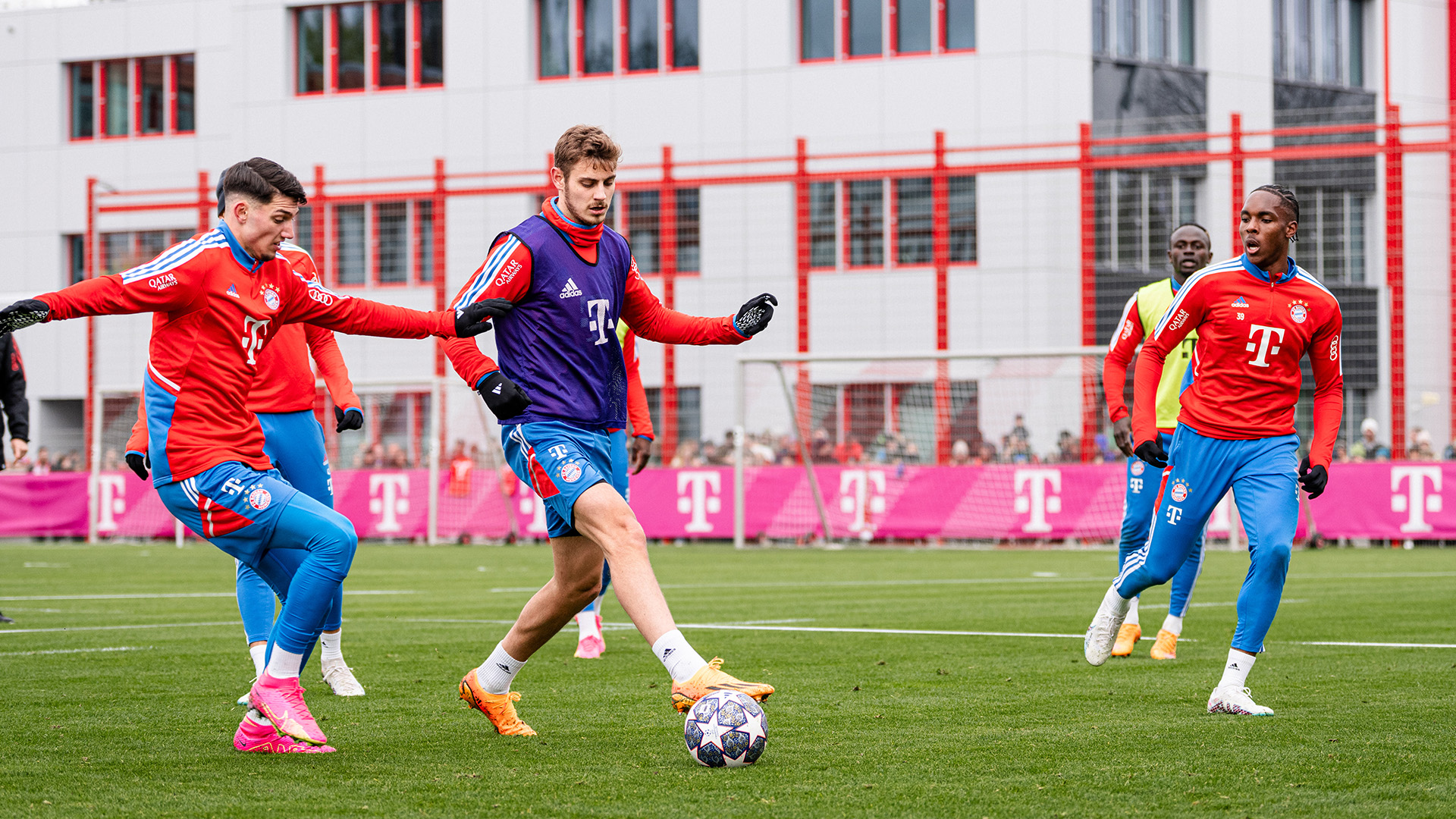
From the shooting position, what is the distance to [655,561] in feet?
63.6

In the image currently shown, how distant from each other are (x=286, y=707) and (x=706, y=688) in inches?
58.9

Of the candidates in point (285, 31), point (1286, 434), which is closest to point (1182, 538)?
point (1286, 434)

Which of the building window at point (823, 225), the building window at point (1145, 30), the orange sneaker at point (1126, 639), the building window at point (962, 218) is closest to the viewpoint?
the orange sneaker at point (1126, 639)

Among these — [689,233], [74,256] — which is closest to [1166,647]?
[689,233]

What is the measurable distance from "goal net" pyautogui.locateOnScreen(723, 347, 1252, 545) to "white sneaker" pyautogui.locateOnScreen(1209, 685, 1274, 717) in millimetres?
15017

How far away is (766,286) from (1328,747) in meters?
25.0

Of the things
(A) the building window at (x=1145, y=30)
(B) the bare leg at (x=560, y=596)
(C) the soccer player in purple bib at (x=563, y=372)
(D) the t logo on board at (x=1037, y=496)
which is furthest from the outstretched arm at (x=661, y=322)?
(A) the building window at (x=1145, y=30)

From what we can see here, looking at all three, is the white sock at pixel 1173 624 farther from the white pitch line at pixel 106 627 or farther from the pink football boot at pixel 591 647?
the white pitch line at pixel 106 627

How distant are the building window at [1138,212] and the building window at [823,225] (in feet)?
14.8

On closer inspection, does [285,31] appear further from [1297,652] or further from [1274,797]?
[1274,797]

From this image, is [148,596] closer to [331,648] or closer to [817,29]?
[331,648]

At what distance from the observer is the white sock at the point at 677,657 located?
5277 mm

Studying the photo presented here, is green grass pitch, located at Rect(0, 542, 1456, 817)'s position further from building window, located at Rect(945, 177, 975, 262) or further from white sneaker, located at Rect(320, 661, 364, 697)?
building window, located at Rect(945, 177, 975, 262)

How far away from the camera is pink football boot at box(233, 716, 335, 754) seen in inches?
222
